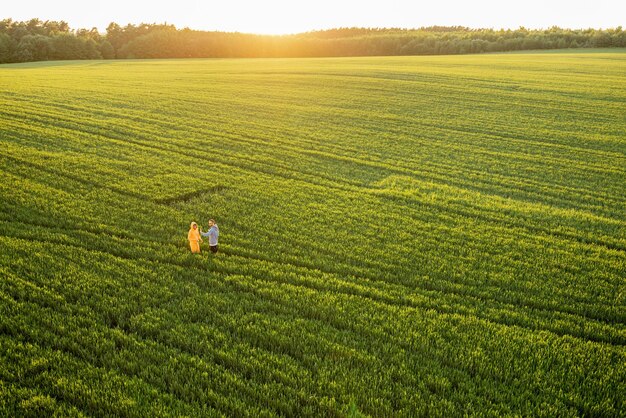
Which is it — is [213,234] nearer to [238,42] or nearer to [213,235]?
[213,235]

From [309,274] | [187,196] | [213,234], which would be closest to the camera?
[309,274]

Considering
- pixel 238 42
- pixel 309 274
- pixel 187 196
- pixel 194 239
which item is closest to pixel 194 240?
pixel 194 239

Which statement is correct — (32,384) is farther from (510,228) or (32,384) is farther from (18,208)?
(510,228)

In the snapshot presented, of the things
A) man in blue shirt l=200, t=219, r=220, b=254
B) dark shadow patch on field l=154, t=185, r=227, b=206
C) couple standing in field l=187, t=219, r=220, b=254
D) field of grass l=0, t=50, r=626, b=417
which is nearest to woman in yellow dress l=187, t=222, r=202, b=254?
couple standing in field l=187, t=219, r=220, b=254

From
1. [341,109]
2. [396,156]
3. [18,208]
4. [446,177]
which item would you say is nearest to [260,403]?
[18,208]

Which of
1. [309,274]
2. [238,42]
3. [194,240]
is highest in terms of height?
[238,42]

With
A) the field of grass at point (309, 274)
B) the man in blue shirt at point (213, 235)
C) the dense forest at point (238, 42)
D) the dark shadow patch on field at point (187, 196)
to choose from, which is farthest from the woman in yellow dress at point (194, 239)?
the dense forest at point (238, 42)

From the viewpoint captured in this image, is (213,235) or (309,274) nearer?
(309,274)
